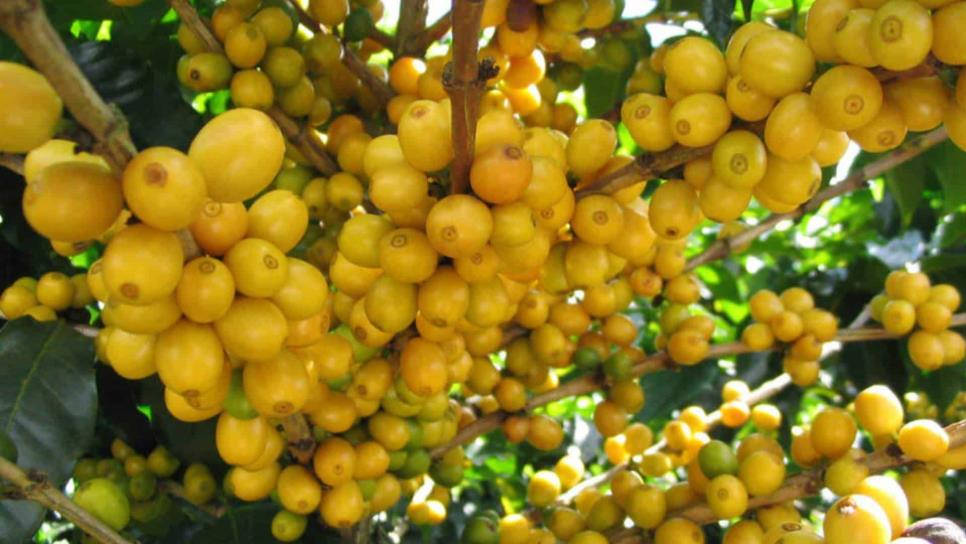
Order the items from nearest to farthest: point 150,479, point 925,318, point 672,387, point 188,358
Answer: point 188,358 < point 150,479 < point 925,318 < point 672,387

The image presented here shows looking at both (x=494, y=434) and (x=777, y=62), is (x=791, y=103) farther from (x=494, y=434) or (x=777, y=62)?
(x=494, y=434)

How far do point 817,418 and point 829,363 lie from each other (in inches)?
69.1

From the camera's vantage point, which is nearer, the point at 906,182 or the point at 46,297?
the point at 46,297

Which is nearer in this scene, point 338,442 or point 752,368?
point 338,442

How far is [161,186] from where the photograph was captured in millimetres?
1046

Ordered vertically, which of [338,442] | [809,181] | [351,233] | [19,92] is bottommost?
[338,442]

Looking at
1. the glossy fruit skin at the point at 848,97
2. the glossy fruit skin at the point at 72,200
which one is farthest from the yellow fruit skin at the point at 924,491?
the glossy fruit skin at the point at 72,200

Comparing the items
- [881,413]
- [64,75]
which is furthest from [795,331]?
[64,75]

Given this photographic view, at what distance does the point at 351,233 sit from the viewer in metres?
1.63

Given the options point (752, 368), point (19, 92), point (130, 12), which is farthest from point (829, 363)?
point (19, 92)

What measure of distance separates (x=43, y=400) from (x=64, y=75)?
1.18m

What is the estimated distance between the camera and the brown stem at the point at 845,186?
252 cm

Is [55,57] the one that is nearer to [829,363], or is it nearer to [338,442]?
[338,442]

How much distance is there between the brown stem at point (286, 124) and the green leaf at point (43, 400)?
2.43ft
